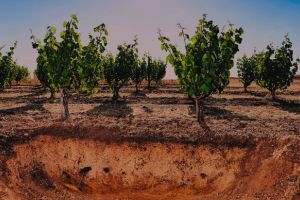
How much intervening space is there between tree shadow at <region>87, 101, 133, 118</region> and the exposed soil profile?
7733mm

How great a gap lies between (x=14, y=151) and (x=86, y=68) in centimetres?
995

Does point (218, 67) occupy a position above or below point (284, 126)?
above

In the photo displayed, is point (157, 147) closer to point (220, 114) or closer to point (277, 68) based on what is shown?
point (220, 114)

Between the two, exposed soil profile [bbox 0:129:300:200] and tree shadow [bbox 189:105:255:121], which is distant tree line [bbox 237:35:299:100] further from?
exposed soil profile [bbox 0:129:300:200]

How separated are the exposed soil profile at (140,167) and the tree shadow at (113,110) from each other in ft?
25.4

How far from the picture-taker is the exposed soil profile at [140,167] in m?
14.2

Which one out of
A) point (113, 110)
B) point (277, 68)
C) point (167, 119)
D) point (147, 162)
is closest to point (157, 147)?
point (147, 162)

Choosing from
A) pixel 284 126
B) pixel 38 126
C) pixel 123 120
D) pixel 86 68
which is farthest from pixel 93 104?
pixel 284 126

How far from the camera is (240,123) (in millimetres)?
21141

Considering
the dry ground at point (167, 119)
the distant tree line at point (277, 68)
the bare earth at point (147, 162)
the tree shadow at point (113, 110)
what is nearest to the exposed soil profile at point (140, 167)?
the bare earth at point (147, 162)

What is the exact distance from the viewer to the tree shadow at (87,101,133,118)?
2542cm

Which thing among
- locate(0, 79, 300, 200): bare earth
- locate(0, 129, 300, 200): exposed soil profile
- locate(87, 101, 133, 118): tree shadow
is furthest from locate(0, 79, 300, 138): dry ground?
locate(0, 129, 300, 200): exposed soil profile

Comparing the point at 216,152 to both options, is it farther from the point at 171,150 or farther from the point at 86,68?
the point at 86,68

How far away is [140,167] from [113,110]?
39.4 feet
